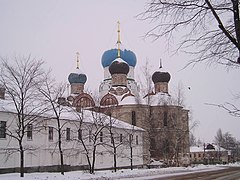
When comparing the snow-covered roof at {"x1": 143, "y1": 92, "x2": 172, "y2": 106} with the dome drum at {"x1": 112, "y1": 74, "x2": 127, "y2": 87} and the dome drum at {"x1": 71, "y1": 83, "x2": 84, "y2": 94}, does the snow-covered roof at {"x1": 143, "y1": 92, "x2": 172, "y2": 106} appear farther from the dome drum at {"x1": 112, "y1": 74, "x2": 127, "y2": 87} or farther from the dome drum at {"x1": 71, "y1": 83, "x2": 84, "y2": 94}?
the dome drum at {"x1": 71, "y1": 83, "x2": 84, "y2": 94}

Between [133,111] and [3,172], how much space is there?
36.5 meters

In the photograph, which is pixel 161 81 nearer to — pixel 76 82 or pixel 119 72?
pixel 119 72

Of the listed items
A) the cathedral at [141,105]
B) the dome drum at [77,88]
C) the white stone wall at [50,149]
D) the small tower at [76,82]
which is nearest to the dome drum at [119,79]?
the cathedral at [141,105]

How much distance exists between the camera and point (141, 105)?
62031mm

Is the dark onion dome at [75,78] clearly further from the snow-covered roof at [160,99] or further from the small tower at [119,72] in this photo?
the snow-covered roof at [160,99]

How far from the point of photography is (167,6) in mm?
7012

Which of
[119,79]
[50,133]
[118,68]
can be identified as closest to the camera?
[50,133]

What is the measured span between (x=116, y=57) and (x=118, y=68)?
231 inches

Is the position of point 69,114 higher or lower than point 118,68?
lower

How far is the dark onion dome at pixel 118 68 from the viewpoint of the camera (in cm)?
6700

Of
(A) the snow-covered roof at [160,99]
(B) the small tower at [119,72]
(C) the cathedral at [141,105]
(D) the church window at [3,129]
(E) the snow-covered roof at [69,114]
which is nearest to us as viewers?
(D) the church window at [3,129]

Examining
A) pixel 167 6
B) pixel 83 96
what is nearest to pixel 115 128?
pixel 83 96

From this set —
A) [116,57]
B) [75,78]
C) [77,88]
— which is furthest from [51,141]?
[75,78]

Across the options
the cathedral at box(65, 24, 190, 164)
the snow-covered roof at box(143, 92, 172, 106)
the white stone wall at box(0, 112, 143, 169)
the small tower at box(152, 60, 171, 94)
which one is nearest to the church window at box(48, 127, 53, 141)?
the white stone wall at box(0, 112, 143, 169)
